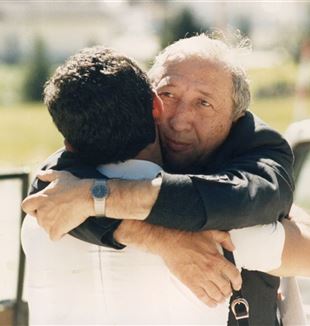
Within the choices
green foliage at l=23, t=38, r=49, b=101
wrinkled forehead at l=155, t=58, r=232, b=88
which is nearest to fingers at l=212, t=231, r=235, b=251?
wrinkled forehead at l=155, t=58, r=232, b=88

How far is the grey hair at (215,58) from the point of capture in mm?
2523

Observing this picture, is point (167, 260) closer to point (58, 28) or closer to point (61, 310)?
point (61, 310)

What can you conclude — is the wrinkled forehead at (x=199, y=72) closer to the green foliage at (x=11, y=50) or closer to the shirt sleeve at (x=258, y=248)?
the shirt sleeve at (x=258, y=248)

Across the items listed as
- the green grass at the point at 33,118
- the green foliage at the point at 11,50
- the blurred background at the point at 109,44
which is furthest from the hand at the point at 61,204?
the green foliage at the point at 11,50

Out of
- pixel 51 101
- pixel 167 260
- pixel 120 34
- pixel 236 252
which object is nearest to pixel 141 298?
pixel 167 260

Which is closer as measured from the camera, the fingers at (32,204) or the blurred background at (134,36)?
the fingers at (32,204)

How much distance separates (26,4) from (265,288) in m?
68.3

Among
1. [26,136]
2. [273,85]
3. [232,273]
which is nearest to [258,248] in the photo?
[232,273]

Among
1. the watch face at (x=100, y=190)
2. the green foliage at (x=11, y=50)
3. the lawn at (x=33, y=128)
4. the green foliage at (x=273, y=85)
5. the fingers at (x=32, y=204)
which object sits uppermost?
the watch face at (x=100, y=190)

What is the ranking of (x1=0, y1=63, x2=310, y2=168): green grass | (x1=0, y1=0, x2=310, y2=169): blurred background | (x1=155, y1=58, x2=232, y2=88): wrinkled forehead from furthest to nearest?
(x1=0, y1=0, x2=310, y2=169): blurred background → (x1=0, y1=63, x2=310, y2=168): green grass → (x1=155, y1=58, x2=232, y2=88): wrinkled forehead

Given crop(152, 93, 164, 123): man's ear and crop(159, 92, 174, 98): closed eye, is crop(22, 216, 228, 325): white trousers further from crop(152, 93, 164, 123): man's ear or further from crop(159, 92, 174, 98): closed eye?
crop(159, 92, 174, 98): closed eye

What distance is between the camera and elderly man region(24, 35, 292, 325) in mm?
1994

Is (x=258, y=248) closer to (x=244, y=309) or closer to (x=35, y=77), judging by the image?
(x=244, y=309)

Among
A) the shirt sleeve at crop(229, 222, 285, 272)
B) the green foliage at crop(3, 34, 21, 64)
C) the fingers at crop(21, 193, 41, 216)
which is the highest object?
the fingers at crop(21, 193, 41, 216)
